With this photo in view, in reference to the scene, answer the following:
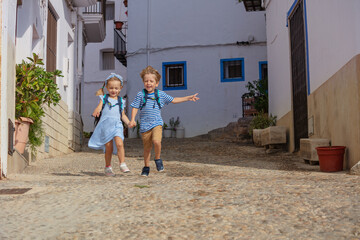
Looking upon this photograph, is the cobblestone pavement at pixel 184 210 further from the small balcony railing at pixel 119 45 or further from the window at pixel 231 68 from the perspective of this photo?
the small balcony railing at pixel 119 45

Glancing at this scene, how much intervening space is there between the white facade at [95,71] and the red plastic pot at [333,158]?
19.1 metres

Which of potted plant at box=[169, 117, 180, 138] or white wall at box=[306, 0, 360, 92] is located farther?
potted plant at box=[169, 117, 180, 138]

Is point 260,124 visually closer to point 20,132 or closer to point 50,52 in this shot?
point 50,52

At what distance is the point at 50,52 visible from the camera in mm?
10172

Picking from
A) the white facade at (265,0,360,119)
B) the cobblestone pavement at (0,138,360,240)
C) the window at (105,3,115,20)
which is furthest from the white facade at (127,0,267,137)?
the cobblestone pavement at (0,138,360,240)

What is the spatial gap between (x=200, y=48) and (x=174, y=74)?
1.56 metres

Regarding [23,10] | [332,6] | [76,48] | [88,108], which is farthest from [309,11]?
[88,108]

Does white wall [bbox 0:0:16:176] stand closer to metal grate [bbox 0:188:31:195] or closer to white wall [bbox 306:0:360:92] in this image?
metal grate [bbox 0:188:31:195]

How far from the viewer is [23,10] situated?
27.3 feet

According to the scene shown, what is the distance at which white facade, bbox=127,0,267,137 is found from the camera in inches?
781

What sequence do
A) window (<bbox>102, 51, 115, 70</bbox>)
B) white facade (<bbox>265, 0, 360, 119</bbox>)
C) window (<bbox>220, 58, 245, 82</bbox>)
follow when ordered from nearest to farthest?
white facade (<bbox>265, 0, 360, 119</bbox>) < window (<bbox>220, 58, 245, 82</bbox>) < window (<bbox>102, 51, 115, 70</bbox>)

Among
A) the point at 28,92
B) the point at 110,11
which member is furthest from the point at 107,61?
the point at 28,92

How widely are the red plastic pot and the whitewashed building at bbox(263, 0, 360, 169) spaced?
120 mm

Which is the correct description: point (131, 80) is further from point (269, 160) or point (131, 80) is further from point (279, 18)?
point (269, 160)
